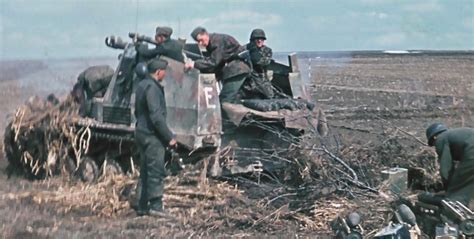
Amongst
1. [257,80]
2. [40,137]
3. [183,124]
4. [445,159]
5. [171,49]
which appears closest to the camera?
[445,159]

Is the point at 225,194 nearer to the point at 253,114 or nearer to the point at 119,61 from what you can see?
the point at 253,114

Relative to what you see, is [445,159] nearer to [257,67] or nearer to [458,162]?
[458,162]

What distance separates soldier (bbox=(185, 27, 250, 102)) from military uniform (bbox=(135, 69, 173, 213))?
7.15 feet

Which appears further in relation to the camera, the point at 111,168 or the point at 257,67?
the point at 257,67

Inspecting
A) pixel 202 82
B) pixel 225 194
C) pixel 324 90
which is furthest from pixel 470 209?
pixel 324 90

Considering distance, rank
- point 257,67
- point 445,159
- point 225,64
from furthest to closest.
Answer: point 257,67
point 225,64
point 445,159

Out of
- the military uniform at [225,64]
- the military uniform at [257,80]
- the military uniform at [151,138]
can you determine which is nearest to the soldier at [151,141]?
the military uniform at [151,138]

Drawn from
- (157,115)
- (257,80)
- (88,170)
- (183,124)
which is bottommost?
(88,170)

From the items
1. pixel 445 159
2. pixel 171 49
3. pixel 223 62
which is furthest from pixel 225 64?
pixel 445 159

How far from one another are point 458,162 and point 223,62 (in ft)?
16.1

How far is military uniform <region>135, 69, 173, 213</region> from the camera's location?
11.1 meters

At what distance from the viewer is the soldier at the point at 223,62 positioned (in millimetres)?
13430

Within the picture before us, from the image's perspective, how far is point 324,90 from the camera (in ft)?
113

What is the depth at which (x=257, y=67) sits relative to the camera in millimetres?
13898
